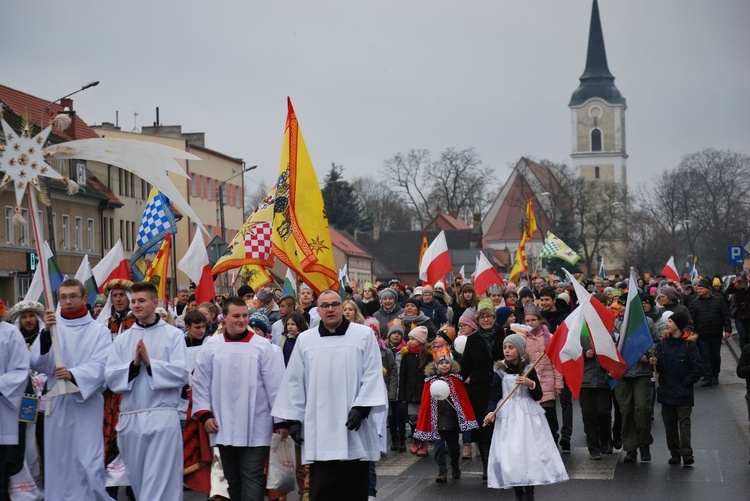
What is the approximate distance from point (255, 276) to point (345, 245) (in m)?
77.1

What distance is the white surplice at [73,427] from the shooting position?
9602mm

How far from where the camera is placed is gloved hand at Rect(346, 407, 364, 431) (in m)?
8.59

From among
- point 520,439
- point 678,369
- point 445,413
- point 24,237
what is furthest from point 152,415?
point 24,237

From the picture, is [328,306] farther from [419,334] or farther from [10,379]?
[419,334]

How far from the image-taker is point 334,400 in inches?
347

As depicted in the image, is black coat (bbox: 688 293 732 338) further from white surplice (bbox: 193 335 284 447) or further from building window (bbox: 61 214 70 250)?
building window (bbox: 61 214 70 250)

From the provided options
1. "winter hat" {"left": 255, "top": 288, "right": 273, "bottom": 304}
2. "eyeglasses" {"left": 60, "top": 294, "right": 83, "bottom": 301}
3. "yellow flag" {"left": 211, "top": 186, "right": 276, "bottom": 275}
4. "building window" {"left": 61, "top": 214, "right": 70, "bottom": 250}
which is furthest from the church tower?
"eyeglasses" {"left": 60, "top": 294, "right": 83, "bottom": 301}

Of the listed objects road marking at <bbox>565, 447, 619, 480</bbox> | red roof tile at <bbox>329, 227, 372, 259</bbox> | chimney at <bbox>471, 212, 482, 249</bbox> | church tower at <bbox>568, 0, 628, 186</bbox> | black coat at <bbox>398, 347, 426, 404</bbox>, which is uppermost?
church tower at <bbox>568, 0, 628, 186</bbox>

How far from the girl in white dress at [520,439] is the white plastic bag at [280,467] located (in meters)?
2.06

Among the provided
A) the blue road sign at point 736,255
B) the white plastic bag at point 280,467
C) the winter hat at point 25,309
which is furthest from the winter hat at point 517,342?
the blue road sign at point 736,255

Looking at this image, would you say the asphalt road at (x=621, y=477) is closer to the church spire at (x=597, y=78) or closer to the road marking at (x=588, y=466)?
the road marking at (x=588, y=466)

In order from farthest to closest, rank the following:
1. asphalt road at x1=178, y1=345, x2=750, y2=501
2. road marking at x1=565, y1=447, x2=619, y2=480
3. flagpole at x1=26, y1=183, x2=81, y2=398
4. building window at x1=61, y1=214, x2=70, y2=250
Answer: building window at x1=61, y1=214, x2=70, y2=250 < road marking at x1=565, y1=447, x2=619, y2=480 < asphalt road at x1=178, y1=345, x2=750, y2=501 < flagpole at x1=26, y1=183, x2=81, y2=398

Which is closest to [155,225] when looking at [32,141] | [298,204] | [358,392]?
[298,204]

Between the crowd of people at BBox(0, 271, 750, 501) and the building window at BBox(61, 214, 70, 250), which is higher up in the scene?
the building window at BBox(61, 214, 70, 250)
